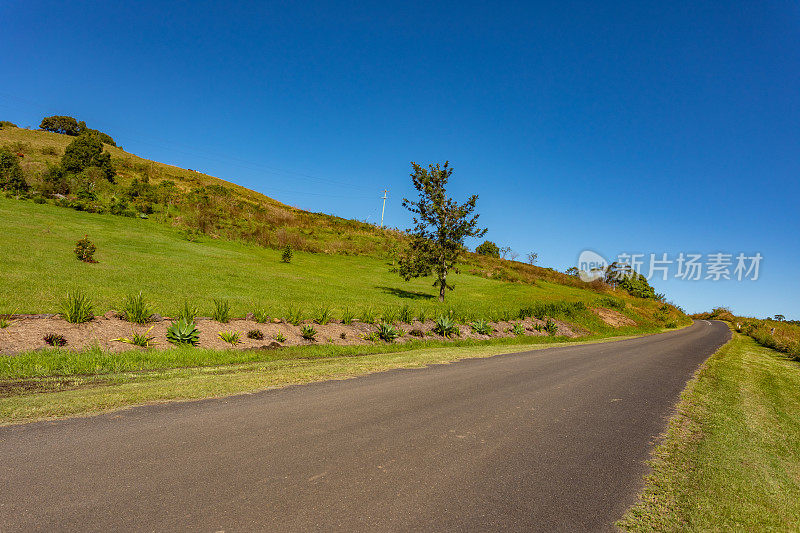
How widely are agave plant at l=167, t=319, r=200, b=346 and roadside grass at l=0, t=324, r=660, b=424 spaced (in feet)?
2.58

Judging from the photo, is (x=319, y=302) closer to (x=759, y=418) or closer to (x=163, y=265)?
(x=163, y=265)

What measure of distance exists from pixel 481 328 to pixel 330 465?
16707 mm

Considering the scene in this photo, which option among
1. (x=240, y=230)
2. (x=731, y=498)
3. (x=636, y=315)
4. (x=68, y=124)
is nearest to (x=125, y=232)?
(x=240, y=230)

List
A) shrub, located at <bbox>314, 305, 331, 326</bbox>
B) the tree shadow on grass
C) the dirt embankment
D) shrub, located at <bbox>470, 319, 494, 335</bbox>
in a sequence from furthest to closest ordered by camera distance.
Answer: the tree shadow on grass
shrub, located at <bbox>470, 319, 494, 335</bbox>
shrub, located at <bbox>314, 305, 331, 326</bbox>
the dirt embankment

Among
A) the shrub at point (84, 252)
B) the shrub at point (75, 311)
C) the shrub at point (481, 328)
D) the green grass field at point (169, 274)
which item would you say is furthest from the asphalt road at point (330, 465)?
the shrub at point (84, 252)

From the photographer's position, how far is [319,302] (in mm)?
20031

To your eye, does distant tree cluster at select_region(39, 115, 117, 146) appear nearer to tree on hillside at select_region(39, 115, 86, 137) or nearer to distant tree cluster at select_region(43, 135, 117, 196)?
tree on hillside at select_region(39, 115, 86, 137)

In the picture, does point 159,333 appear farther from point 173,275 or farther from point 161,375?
point 173,275

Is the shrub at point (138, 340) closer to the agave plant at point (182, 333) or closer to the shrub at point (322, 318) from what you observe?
the agave plant at point (182, 333)

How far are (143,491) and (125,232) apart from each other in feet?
110

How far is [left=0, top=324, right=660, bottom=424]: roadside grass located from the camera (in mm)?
5957

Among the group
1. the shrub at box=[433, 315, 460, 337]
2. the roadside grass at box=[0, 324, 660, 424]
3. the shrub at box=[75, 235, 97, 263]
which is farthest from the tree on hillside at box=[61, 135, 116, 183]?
the shrub at box=[433, 315, 460, 337]

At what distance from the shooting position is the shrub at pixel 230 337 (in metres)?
11.8

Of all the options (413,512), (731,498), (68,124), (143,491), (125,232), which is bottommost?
(143,491)
